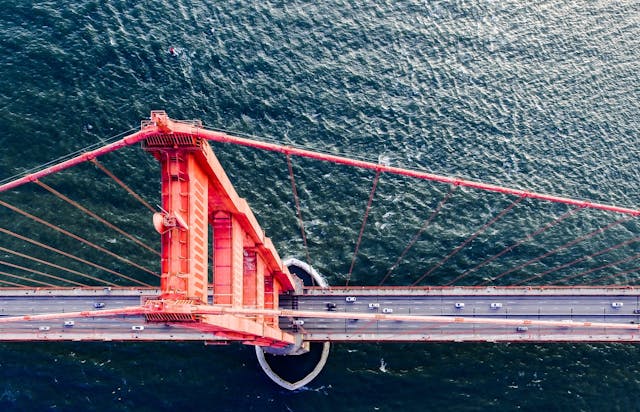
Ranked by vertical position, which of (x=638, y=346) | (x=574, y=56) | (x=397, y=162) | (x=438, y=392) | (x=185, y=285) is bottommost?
(x=438, y=392)

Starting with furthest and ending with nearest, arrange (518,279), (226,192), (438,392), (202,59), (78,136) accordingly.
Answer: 1. (202,59)
2. (78,136)
3. (518,279)
4. (438,392)
5. (226,192)

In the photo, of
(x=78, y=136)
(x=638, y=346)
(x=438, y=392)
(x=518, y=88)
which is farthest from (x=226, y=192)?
(x=518, y=88)

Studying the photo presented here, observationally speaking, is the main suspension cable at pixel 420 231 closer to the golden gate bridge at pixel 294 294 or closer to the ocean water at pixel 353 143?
the golden gate bridge at pixel 294 294

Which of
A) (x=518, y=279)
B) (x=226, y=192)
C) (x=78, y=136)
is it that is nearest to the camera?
(x=226, y=192)

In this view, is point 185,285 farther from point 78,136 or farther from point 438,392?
point 78,136

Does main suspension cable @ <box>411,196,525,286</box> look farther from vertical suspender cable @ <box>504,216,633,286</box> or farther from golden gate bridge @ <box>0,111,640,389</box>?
vertical suspender cable @ <box>504,216,633,286</box>

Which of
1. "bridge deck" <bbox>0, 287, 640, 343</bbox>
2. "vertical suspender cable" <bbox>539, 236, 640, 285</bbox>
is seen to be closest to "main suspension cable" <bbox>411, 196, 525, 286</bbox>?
"bridge deck" <bbox>0, 287, 640, 343</bbox>

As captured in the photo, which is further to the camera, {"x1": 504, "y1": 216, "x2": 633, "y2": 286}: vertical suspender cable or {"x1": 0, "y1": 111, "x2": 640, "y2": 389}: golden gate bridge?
{"x1": 504, "y1": 216, "x2": 633, "y2": 286}: vertical suspender cable
